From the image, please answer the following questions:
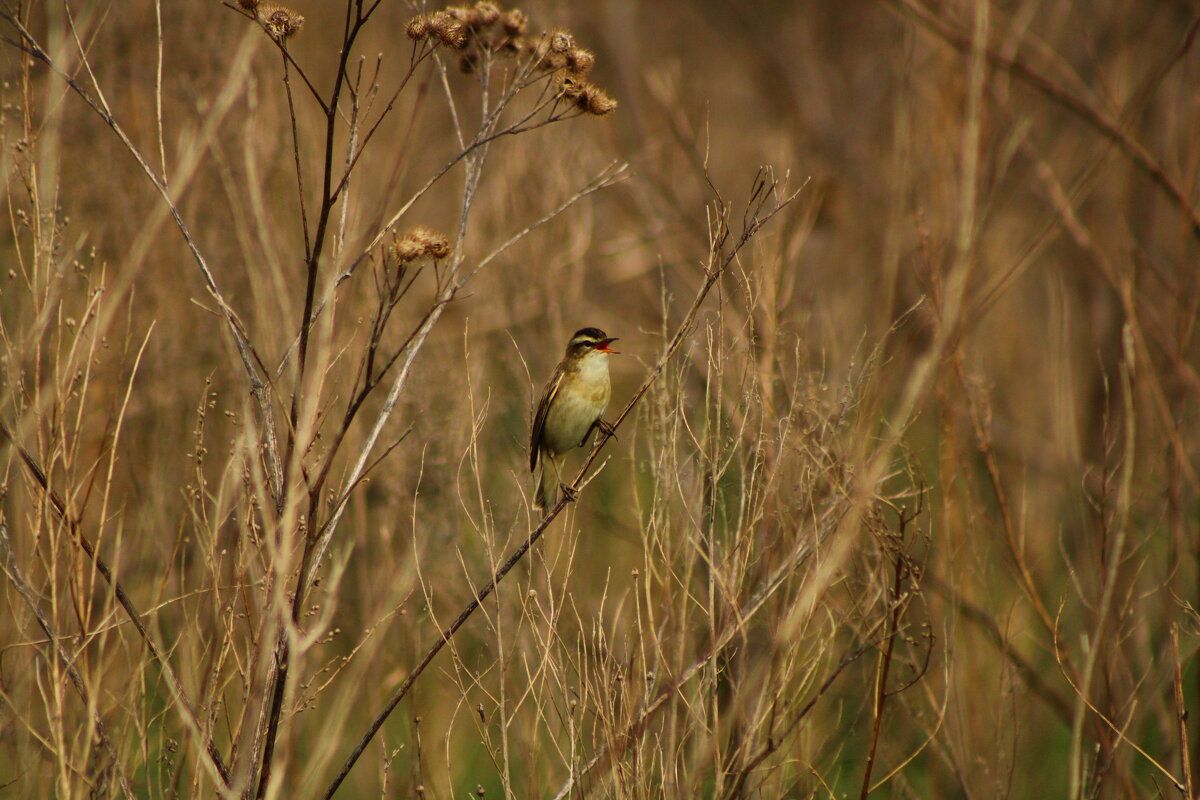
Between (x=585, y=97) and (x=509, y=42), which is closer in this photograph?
(x=585, y=97)

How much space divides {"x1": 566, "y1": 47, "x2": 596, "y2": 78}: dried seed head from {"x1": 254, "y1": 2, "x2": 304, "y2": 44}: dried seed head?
0.67 m

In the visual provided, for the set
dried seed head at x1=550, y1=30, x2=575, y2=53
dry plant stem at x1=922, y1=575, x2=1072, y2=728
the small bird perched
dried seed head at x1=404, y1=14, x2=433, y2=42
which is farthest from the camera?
the small bird perched

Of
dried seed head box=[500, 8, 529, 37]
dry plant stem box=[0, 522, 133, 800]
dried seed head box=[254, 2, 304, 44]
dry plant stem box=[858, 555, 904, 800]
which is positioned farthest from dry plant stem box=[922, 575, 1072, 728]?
dried seed head box=[254, 2, 304, 44]

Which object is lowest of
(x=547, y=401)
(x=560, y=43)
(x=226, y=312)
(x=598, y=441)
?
(x=598, y=441)

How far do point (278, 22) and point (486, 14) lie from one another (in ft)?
1.93

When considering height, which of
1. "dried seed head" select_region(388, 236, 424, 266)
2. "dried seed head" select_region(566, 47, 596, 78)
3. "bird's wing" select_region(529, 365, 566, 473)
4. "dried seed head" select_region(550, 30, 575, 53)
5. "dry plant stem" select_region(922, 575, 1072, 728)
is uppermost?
"dried seed head" select_region(550, 30, 575, 53)

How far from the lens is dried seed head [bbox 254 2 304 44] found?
7.45 ft

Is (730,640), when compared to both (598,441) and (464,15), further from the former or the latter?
(464,15)

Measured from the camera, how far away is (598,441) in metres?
2.87

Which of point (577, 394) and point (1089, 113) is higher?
point (1089, 113)

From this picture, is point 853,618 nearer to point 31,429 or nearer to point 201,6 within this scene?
point 31,429

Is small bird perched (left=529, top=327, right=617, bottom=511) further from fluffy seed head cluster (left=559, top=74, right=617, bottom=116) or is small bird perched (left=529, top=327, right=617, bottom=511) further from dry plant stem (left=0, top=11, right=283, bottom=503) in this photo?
dry plant stem (left=0, top=11, right=283, bottom=503)

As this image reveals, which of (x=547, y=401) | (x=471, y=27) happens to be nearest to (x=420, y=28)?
(x=471, y=27)

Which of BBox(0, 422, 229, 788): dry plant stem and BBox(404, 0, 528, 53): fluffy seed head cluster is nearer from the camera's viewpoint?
A: BBox(0, 422, 229, 788): dry plant stem
